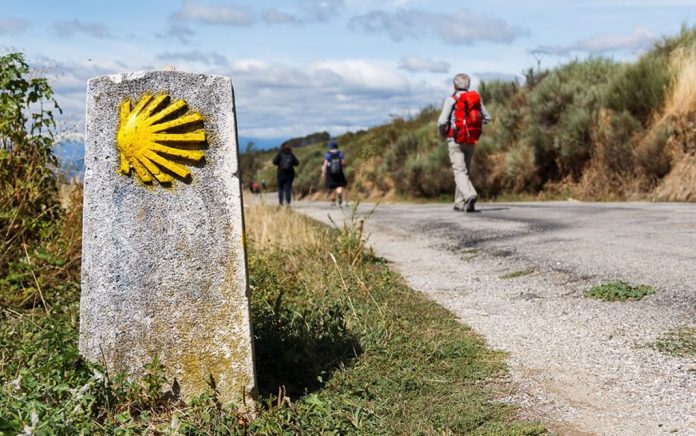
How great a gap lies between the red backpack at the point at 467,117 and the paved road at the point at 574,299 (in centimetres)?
151

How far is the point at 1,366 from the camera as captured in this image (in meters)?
4.22

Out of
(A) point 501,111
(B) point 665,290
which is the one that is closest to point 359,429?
(B) point 665,290

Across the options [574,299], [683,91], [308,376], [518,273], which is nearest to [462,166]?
[683,91]

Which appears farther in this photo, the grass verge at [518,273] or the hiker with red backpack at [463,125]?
the hiker with red backpack at [463,125]

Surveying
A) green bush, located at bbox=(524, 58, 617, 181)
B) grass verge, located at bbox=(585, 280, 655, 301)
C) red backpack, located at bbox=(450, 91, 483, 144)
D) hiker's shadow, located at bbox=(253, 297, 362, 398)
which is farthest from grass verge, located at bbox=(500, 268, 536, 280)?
green bush, located at bbox=(524, 58, 617, 181)

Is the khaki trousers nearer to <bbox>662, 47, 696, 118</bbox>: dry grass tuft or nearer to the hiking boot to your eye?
the hiking boot

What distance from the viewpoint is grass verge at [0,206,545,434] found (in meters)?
3.47

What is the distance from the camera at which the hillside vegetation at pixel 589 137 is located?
48.8 ft

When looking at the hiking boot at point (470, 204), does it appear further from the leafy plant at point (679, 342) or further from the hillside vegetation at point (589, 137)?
the leafy plant at point (679, 342)

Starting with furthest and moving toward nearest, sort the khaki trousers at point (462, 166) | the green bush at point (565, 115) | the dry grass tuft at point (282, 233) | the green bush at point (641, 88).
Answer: the green bush at point (565, 115) → the green bush at point (641, 88) → the khaki trousers at point (462, 166) → the dry grass tuft at point (282, 233)

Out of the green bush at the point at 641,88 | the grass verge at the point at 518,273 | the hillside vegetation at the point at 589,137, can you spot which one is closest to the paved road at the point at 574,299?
the grass verge at the point at 518,273

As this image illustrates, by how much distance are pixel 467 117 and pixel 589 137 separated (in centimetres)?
581

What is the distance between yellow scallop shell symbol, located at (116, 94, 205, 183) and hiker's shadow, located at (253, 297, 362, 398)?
1.23m

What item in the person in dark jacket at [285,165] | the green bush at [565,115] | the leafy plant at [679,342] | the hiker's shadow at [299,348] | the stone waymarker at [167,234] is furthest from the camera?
the person in dark jacket at [285,165]
